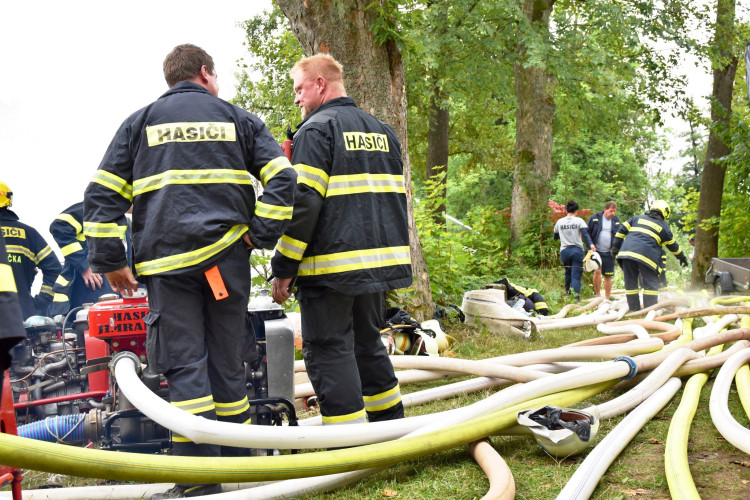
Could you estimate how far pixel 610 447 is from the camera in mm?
3244

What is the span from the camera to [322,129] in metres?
3.46

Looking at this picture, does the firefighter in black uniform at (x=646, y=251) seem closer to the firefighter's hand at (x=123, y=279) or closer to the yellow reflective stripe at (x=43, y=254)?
the yellow reflective stripe at (x=43, y=254)

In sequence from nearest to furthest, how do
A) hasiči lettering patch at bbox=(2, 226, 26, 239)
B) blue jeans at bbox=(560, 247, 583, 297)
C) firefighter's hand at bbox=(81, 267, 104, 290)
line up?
hasiči lettering patch at bbox=(2, 226, 26, 239)
firefighter's hand at bbox=(81, 267, 104, 290)
blue jeans at bbox=(560, 247, 583, 297)

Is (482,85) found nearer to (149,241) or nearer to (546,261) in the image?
(546,261)

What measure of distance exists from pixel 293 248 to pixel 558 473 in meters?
1.68

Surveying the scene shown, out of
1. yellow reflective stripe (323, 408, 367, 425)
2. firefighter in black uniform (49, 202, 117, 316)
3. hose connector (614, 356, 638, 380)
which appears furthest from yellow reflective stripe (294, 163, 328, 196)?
firefighter in black uniform (49, 202, 117, 316)

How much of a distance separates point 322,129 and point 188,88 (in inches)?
27.1

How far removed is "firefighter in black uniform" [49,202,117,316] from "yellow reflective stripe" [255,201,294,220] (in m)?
4.15

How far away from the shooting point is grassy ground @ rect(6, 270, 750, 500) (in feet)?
9.81

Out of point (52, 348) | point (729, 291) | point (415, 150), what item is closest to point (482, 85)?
point (415, 150)

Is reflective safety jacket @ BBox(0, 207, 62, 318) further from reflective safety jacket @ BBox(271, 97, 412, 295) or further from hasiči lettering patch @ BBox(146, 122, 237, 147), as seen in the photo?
reflective safety jacket @ BBox(271, 97, 412, 295)

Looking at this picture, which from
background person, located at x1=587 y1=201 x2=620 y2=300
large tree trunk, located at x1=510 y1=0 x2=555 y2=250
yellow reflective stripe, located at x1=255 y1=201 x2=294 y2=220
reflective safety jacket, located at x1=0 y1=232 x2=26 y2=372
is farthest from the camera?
large tree trunk, located at x1=510 y1=0 x2=555 y2=250

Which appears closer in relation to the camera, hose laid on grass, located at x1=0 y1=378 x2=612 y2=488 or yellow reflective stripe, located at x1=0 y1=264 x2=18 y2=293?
hose laid on grass, located at x1=0 y1=378 x2=612 y2=488

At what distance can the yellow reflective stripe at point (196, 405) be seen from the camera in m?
3.00
